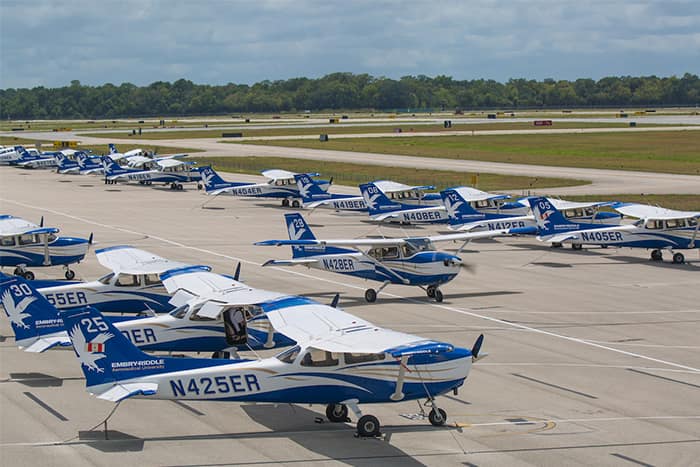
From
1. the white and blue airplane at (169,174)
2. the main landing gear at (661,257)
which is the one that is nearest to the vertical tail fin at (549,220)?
the main landing gear at (661,257)

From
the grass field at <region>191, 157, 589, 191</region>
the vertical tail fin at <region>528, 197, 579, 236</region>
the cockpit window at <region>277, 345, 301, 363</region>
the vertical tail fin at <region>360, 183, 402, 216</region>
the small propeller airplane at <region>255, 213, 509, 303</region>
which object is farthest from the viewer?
the grass field at <region>191, 157, 589, 191</region>

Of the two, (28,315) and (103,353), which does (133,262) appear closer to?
(28,315)

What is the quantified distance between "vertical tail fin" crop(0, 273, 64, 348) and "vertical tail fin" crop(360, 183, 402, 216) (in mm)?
36698

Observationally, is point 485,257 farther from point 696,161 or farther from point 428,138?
point 428,138

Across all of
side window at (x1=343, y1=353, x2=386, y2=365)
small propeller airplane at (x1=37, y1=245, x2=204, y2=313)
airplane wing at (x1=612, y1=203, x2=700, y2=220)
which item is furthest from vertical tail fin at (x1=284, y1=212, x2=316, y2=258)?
airplane wing at (x1=612, y1=203, x2=700, y2=220)

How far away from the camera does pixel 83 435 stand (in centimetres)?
2103

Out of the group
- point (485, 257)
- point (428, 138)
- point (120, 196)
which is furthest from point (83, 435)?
point (428, 138)

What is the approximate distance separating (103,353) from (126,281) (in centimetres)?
984

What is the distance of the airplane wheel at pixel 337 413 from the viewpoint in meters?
21.9

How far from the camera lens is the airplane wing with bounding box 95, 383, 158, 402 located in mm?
19891

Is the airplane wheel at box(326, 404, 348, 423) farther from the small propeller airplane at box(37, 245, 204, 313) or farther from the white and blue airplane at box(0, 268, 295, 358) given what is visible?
the small propeller airplane at box(37, 245, 204, 313)

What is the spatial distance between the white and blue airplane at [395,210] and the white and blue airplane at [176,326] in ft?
111

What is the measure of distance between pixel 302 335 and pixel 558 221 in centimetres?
3094

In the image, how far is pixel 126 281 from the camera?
99.3ft
